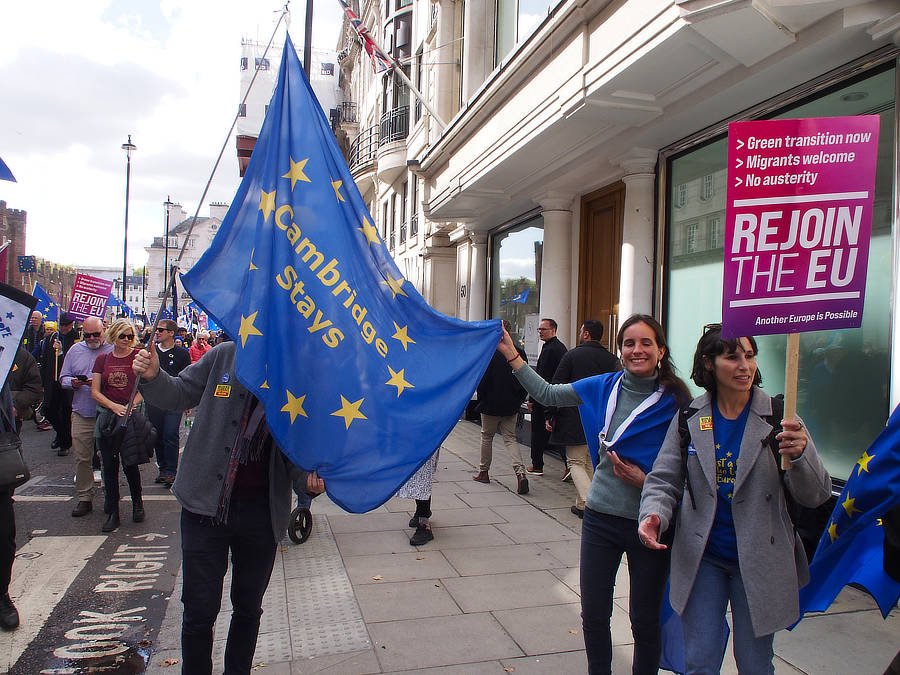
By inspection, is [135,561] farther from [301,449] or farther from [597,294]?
[597,294]

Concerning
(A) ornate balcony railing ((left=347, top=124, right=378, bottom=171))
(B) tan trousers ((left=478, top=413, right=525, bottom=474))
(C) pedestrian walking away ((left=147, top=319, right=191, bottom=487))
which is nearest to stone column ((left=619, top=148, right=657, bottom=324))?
(B) tan trousers ((left=478, top=413, right=525, bottom=474))

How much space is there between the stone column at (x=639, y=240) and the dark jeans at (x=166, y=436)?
5.70 metres

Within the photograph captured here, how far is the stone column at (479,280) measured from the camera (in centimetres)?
1522

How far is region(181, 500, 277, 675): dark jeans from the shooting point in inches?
114

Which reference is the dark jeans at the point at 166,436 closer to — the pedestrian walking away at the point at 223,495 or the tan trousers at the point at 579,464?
the tan trousers at the point at 579,464

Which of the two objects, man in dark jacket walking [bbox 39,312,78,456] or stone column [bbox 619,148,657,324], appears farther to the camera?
man in dark jacket walking [bbox 39,312,78,456]

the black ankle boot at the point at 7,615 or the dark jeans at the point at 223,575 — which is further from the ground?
the dark jeans at the point at 223,575

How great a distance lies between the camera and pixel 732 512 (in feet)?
8.47

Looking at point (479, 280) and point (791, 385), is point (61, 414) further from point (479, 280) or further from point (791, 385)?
point (791, 385)

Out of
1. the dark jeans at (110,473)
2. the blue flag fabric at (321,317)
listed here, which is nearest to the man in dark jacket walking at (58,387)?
the dark jeans at (110,473)

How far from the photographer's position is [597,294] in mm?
10461

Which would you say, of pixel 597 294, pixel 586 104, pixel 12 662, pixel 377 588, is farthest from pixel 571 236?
pixel 12 662

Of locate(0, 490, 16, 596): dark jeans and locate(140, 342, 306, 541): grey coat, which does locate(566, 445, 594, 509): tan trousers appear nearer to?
locate(140, 342, 306, 541): grey coat

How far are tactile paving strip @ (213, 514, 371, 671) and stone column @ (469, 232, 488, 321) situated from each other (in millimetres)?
9822
